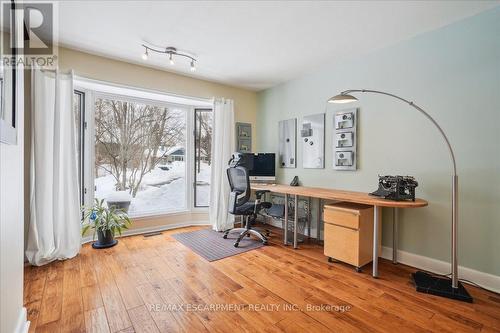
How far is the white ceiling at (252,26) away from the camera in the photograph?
82.8 inches

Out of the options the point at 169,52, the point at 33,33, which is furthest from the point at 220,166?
the point at 33,33

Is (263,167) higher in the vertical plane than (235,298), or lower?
higher

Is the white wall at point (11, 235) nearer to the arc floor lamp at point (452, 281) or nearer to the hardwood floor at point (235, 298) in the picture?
the hardwood floor at point (235, 298)

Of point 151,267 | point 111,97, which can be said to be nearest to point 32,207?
point 151,267

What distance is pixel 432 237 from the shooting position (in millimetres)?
2455

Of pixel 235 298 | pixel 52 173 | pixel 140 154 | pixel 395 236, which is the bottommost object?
pixel 235 298

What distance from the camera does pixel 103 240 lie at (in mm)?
3111

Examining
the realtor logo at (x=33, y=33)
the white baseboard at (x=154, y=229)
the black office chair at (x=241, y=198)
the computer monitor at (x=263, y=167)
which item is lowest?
the white baseboard at (x=154, y=229)

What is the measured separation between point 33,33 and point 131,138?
5.34 ft

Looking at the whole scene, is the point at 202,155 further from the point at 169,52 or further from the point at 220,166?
the point at 169,52

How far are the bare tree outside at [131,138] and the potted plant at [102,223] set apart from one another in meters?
0.59

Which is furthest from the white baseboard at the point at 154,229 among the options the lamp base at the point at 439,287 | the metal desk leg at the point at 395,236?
the lamp base at the point at 439,287

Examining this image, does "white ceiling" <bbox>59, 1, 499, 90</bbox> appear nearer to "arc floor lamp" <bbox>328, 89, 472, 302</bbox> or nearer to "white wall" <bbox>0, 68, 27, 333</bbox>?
"arc floor lamp" <bbox>328, 89, 472, 302</bbox>

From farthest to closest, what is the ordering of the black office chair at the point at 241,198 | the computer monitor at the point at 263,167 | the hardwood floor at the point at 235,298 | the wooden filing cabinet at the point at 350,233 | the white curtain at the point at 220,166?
1. the computer monitor at the point at 263,167
2. the white curtain at the point at 220,166
3. the black office chair at the point at 241,198
4. the wooden filing cabinet at the point at 350,233
5. the hardwood floor at the point at 235,298
